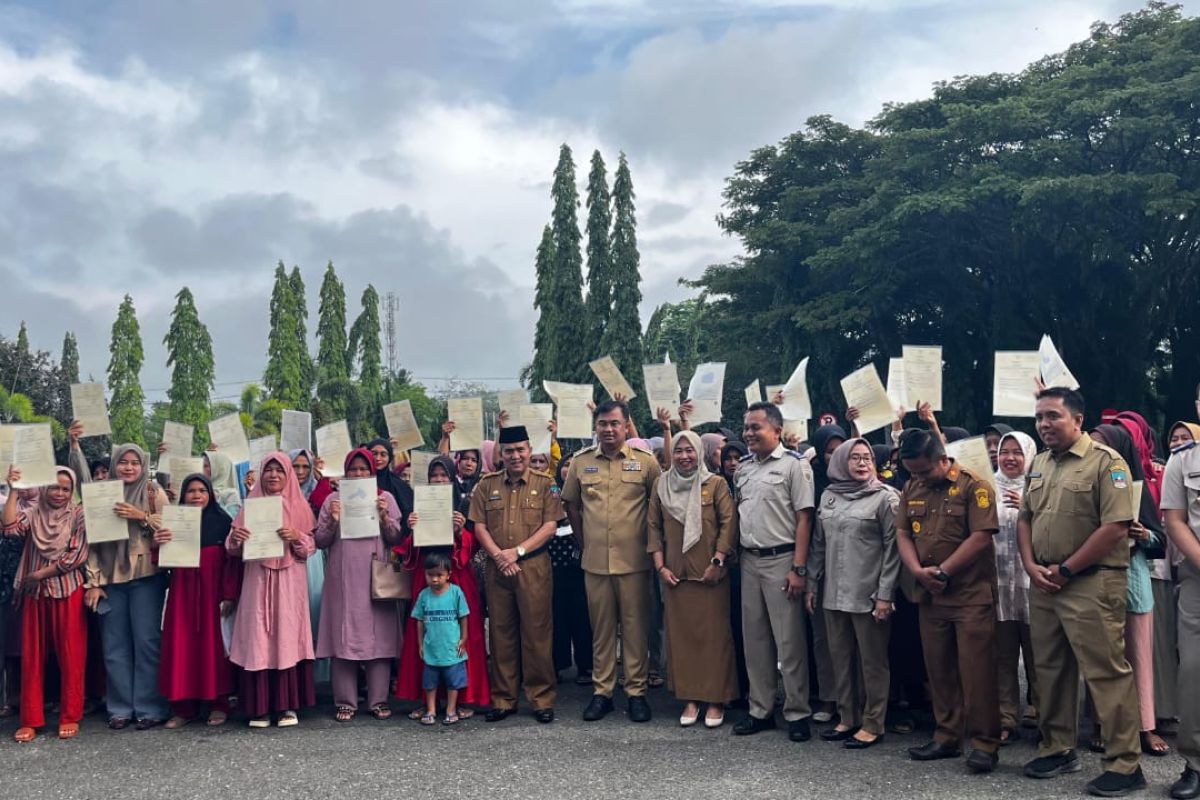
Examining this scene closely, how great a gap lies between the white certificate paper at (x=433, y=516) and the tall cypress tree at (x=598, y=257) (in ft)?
122

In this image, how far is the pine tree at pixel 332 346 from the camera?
61531mm

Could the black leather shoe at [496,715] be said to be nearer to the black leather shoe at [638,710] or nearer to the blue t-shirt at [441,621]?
the blue t-shirt at [441,621]

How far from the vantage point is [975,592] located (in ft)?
18.4

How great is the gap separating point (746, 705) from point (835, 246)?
21.8m

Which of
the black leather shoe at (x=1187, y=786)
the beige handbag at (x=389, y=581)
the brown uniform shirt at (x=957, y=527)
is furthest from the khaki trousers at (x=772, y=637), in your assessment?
the beige handbag at (x=389, y=581)

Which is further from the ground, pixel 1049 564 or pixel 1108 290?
pixel 1108 290

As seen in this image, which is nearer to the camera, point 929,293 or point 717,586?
point 717,586

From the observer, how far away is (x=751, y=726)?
638cm

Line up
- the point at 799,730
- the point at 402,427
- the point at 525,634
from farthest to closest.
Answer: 1. the point at 402,427
2. the point at 525,634
3. the point at 799,730

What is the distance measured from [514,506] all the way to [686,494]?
3.68 feet

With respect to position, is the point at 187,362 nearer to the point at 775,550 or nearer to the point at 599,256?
the point at 599,256

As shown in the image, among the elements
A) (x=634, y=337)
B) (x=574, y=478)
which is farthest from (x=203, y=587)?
(x=634, y=337)

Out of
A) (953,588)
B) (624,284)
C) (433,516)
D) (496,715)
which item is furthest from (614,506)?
(624,284)

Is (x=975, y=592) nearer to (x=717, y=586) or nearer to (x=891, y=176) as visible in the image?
(x=717, y=586)
